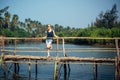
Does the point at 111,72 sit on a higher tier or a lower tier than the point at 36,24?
lower

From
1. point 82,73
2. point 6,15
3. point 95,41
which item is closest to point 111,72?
point 82,73

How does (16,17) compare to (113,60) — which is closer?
(113,60)

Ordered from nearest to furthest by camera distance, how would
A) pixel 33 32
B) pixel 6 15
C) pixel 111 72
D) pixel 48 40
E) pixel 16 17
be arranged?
1. pixel 48 40
2. pixel 111 72
3. pixel 6 15
4. pixel 16 17
5. pixel 33 32

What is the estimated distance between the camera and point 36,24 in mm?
163625

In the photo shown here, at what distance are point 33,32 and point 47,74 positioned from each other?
12959 centimetres

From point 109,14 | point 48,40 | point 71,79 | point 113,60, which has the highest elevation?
point 109,14

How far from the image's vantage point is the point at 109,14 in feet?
369

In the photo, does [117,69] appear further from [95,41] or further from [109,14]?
[109,14]

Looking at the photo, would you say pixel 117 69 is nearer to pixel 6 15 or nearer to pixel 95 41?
pixel 95 41

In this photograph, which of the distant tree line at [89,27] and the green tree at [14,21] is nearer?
the distant tree line at [89,27]

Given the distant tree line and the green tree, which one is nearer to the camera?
the distant tree line

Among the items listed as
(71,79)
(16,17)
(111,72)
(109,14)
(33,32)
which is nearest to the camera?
(71,79)

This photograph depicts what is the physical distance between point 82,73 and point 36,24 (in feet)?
446

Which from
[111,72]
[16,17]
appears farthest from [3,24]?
[111,72]
